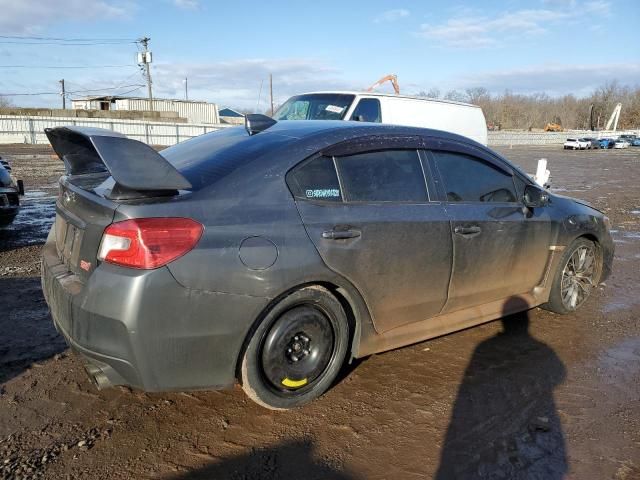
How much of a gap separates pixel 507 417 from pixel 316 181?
1771 mm

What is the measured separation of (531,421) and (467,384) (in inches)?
19.9

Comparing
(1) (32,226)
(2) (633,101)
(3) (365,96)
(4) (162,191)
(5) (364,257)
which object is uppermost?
(2) (633,101)

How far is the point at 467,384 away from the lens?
3430 millimetres

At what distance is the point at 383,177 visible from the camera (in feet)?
11.0

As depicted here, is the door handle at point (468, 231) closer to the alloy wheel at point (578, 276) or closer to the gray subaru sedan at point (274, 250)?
the gray subaru sedan at point (274, 250)

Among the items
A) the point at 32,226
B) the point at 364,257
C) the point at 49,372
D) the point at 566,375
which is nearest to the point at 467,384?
the point at 566,375

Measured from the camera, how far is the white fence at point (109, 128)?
113 feet

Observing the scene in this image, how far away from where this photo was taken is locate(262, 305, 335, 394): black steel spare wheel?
2.89 metres

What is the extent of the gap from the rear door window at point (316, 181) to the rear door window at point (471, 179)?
0.92 m

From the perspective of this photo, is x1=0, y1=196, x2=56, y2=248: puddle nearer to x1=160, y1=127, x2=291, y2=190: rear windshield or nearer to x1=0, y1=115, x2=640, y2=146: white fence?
x1=160, y1=127, x2=291, y2=190: rear windshield

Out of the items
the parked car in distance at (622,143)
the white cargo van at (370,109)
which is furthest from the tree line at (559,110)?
the white cargo van at (370,109)

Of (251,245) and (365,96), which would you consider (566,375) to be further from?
(365,96)

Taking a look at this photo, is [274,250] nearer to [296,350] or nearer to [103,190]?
[296,350]

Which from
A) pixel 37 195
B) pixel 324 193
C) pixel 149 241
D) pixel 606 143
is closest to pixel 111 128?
pixel 37 195
